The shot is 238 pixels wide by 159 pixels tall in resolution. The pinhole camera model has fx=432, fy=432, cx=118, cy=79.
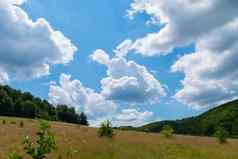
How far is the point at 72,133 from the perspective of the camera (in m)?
40.4

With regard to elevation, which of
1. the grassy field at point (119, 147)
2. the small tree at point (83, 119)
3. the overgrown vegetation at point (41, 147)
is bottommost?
the overgrown vegetation at point (41, 147)

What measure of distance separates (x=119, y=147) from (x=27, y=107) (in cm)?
8705

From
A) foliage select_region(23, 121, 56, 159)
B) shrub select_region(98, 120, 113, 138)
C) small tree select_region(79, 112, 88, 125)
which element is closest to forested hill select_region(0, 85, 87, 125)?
small tree select_region(79, 112, 88, 125)

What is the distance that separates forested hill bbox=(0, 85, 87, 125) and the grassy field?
220ft

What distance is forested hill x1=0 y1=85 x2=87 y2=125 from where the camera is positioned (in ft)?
374

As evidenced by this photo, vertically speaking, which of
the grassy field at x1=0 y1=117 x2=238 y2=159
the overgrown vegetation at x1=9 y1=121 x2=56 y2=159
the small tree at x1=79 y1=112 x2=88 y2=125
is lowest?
the overgrown vegetation at x1=9 y1=121 x2=56 y2=159

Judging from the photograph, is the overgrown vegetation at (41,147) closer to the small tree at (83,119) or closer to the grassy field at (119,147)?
the grassy field at (119,147)

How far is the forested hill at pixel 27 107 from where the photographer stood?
114m

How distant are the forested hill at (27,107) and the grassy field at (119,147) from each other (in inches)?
2642

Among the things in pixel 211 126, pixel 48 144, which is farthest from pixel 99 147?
pixel 211 126

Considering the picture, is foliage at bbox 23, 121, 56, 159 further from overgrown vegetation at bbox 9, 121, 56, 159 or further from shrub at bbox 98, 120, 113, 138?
shrub at bbox 98, 120, 113, 138

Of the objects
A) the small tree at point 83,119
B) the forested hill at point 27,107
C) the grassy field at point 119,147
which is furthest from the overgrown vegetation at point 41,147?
the small tree at point 83,119

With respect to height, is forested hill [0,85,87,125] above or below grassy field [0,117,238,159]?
above

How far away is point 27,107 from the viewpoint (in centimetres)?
11844
